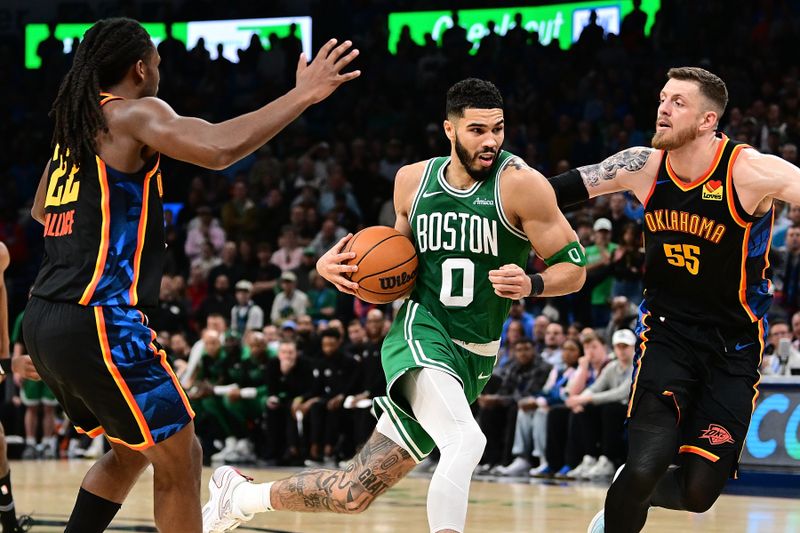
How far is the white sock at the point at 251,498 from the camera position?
557cm

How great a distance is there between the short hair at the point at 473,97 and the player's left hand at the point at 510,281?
2.68 feet

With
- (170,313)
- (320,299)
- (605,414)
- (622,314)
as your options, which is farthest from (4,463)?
(170,313)

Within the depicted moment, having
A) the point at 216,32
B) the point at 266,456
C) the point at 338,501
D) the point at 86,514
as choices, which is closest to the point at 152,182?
the point at 86,514

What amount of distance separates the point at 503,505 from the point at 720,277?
4.67 metres

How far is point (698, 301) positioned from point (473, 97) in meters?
1.36

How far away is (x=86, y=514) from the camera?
4777mm

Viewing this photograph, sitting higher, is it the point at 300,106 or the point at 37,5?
the point at 37,5

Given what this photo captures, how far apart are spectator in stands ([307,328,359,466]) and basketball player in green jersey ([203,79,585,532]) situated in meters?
8.12

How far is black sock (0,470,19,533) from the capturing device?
6.68m

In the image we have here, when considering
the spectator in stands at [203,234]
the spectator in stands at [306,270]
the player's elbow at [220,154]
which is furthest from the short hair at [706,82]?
the spectator in stands at [203,234]

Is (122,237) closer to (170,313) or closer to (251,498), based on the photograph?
(251,498)

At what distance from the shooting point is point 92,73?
4.54m

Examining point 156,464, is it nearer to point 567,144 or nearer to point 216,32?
point 567,144

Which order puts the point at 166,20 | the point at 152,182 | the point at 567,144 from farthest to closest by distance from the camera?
the point at 166,20 → the point at 567,144 → the point at 152,182
